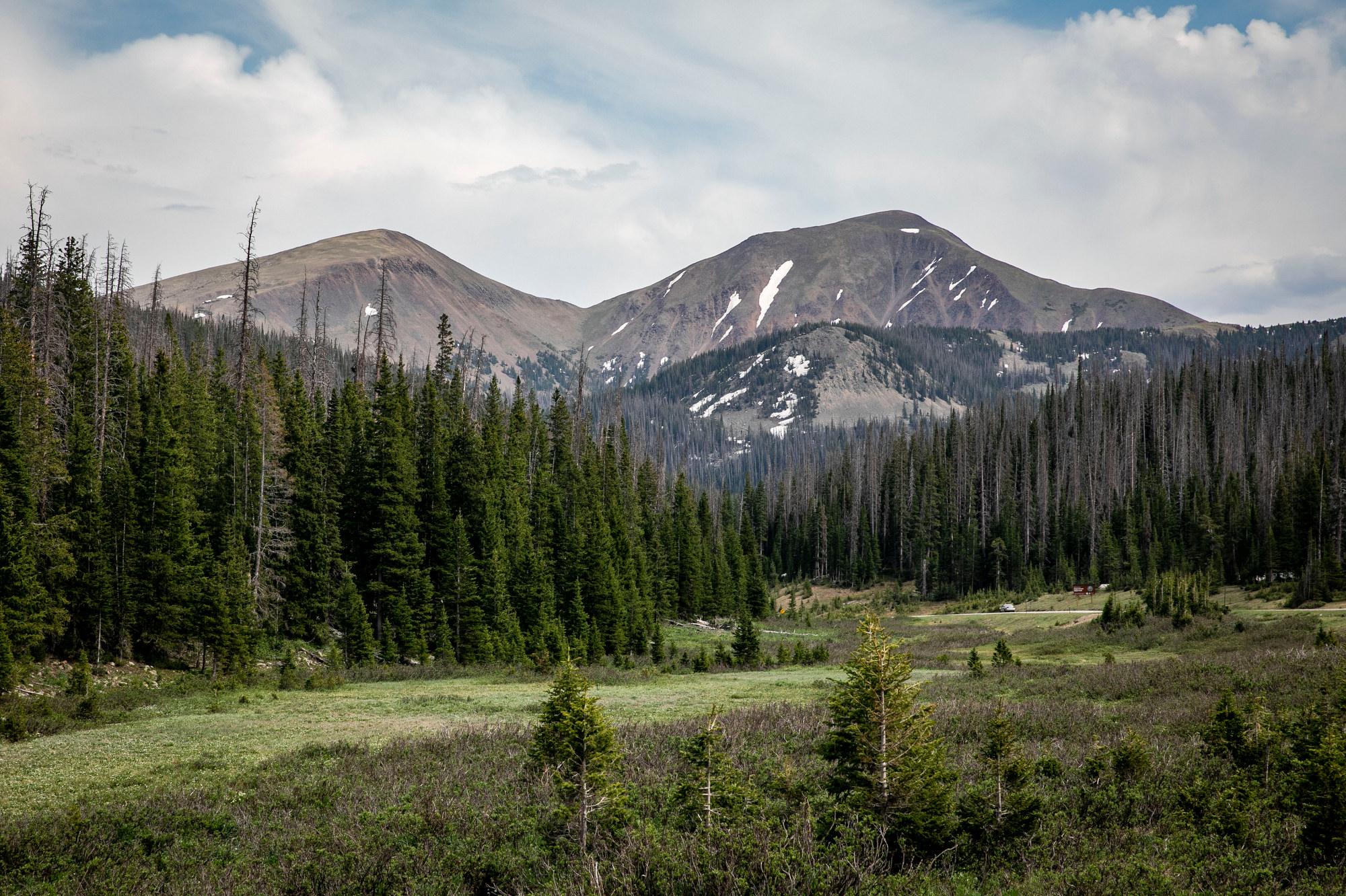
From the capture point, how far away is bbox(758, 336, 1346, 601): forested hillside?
245ft

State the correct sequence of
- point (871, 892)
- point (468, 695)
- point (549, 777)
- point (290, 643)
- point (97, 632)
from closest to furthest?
point (871, 892)
point (549, 777)
point (468, 695)
point (97, 632)
point (290, 643)

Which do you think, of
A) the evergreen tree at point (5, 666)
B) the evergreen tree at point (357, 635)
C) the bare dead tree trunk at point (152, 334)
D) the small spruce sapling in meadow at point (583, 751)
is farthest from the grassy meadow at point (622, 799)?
the bare dead tree trunk at point (152, 334)

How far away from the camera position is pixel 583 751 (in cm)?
1210

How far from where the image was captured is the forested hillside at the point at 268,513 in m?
33.6

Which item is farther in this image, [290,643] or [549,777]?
[290,643]

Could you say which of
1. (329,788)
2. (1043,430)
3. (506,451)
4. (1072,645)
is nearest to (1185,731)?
(329,788)

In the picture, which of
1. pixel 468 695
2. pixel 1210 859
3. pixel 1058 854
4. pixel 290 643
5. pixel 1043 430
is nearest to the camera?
pixel 1210 859

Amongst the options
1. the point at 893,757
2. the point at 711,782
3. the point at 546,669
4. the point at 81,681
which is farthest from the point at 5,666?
the point at 893,757

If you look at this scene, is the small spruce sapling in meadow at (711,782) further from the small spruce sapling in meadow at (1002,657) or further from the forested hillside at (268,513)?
the small spruce sapling in meadow at (1002,657)

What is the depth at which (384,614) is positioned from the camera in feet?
148

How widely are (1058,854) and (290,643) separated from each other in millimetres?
37914

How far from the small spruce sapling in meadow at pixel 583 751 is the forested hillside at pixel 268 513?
22.8 meters

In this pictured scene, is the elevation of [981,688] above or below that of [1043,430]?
below

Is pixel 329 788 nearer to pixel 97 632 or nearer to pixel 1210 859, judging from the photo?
pixel 1210 859
